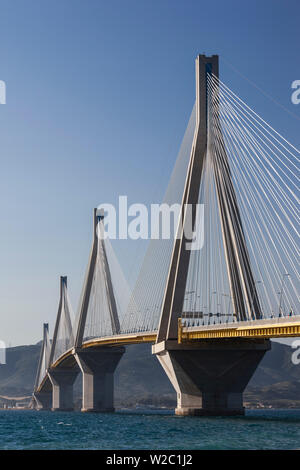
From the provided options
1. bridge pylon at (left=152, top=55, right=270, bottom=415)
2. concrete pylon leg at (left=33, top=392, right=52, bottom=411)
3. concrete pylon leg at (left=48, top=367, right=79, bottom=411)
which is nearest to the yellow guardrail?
bridge pylon at (left=152, top=55, right=270, bottom=415)

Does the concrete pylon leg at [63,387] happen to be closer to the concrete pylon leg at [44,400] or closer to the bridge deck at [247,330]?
the concrete pylon leg at [44,400]

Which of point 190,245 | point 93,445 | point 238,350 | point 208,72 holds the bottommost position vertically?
point 93,445

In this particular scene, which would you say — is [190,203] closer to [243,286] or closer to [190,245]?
[190,245]

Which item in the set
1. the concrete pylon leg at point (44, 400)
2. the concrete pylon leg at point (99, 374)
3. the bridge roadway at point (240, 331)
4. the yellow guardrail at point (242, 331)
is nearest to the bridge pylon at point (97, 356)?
the concrete pylon leg at point (99, 374)

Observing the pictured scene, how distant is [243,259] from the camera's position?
48.8 meters

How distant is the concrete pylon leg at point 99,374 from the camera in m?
93.6

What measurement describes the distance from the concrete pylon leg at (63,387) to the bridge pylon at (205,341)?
75.7 m

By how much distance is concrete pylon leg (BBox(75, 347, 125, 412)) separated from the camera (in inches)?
3684

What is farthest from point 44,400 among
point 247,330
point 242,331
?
point 247,330

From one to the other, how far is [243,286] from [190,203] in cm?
753

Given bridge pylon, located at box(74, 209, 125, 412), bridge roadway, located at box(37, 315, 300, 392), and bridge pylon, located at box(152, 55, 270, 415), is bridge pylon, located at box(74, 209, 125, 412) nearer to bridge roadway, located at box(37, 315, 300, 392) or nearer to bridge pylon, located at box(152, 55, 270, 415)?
bridge roadway, located at box(37, 315, 300, 392)

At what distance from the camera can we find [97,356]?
94000mm
